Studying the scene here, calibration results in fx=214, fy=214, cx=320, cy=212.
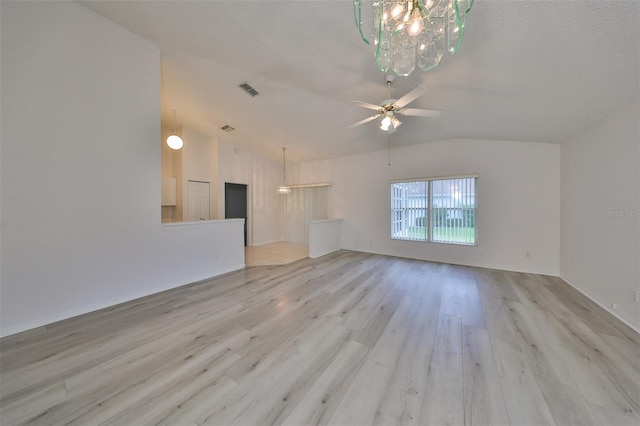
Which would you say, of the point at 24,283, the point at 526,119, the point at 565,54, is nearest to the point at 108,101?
the point at 24,283

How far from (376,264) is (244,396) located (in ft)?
12.6

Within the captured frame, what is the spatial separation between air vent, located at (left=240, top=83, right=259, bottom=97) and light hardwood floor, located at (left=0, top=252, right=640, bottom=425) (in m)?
3.48

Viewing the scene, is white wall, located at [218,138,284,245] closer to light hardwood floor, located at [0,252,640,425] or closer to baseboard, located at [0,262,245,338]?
baseboard, located at [0,262,245,338]

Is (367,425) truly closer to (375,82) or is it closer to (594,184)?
(375,82)

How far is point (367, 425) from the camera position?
129cm

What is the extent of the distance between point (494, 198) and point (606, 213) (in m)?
1.71

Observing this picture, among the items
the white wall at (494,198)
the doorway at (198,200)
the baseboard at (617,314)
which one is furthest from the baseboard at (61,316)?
the baseboard at (617,314)

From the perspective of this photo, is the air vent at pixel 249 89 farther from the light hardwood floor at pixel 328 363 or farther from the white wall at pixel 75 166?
the light hardwood floor at pixel 328 363

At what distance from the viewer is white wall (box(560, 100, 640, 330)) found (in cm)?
241

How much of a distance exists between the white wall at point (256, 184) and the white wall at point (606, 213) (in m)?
7.27

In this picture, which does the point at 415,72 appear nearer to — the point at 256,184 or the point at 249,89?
the point at 249,89

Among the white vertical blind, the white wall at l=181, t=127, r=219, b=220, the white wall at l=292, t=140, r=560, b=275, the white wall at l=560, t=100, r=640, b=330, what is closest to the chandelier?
the white wall at l=560, t=100, r=640, b=330

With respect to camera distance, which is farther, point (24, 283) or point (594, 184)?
point (594, 184)

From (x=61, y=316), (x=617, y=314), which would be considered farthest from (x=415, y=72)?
(x=61, y=316)
